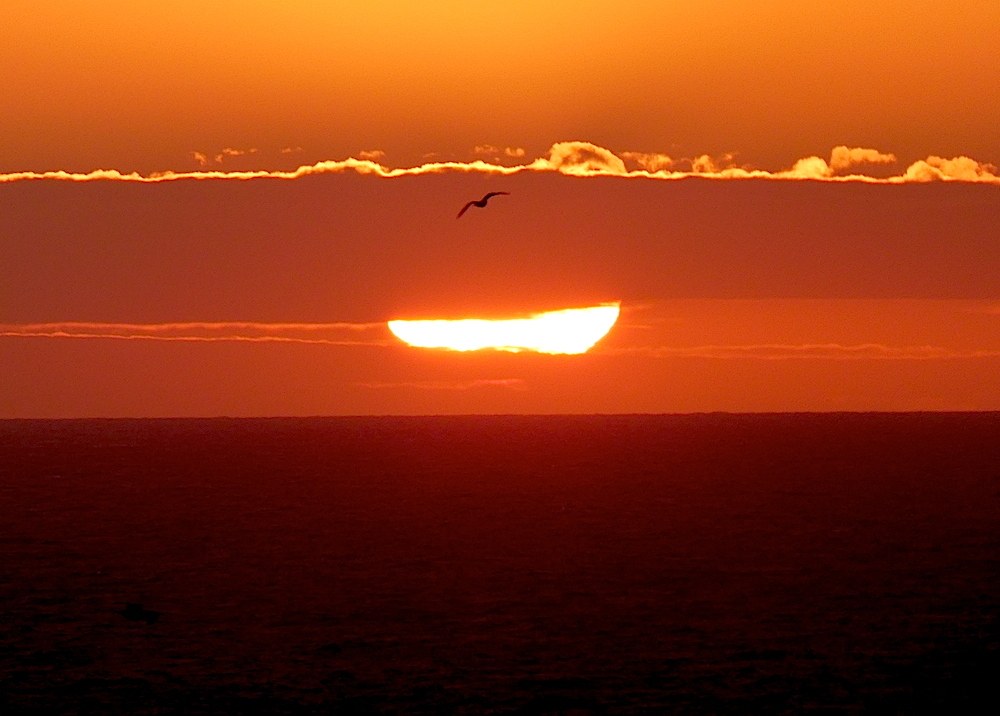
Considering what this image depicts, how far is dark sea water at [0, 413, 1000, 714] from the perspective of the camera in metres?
47.8

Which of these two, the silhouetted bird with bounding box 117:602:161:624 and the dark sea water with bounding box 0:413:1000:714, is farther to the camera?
the silhouetted bird with bounding box 117:602:161:624

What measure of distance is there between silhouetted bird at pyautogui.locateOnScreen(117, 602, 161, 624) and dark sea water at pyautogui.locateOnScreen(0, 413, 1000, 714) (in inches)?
14.2

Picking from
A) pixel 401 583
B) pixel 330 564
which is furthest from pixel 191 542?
pixel 401 583

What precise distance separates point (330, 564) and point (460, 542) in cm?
1292

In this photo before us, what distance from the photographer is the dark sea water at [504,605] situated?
4781 cm

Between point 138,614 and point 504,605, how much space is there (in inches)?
635

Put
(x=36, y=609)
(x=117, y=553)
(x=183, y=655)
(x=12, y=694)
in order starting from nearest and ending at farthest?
(x=12, y=694)
(x=183, y=655)
(x=36, y=609)
(x=117, y=553)

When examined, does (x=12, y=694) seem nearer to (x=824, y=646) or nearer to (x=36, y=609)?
(x=36, y=609)

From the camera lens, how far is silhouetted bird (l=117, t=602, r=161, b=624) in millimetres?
60531

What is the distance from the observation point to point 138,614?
2387 inches

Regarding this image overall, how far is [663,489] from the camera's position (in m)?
138

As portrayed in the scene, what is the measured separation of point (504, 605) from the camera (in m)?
64.6

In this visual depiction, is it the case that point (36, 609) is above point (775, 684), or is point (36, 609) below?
above

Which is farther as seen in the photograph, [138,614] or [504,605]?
[504,605]
